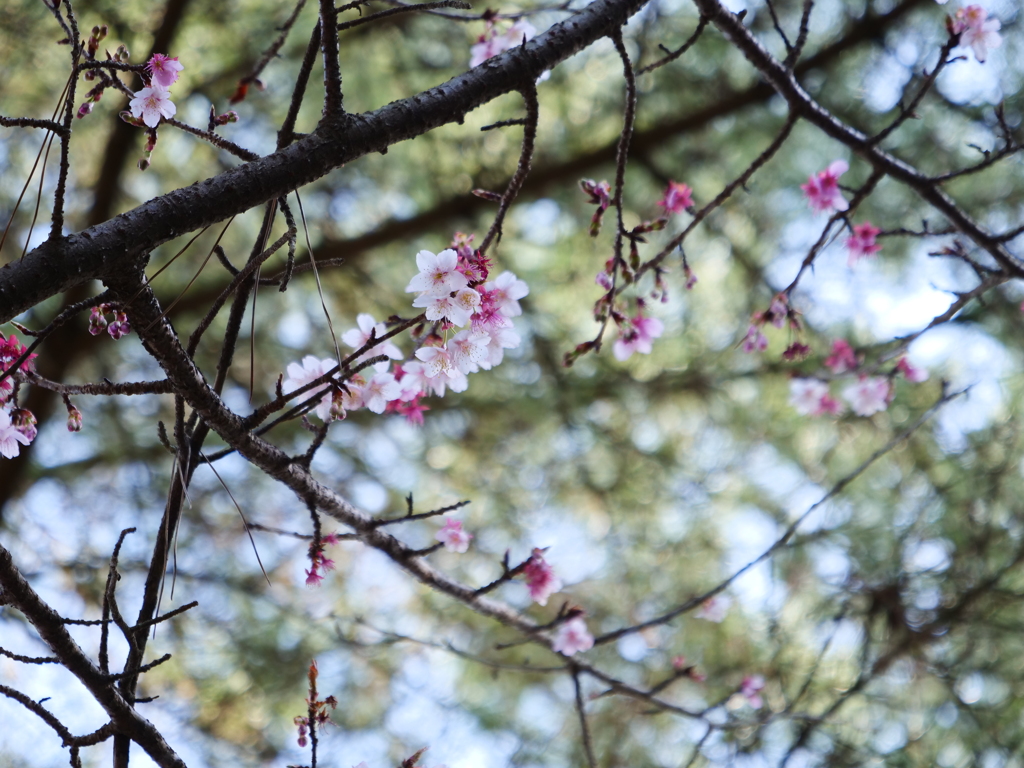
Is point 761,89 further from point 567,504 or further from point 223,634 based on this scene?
point 223,634

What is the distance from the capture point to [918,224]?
7.16 ft

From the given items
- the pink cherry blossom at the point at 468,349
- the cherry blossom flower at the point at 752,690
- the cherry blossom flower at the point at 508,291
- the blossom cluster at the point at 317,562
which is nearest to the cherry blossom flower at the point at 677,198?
the cherry blossom flower at the point at 508,291

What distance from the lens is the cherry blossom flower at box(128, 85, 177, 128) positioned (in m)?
0.83

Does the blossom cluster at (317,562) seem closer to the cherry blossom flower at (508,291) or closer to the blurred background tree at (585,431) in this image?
the cherry blossom flower at (508,291)

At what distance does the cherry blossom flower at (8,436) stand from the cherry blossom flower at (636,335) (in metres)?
0.84

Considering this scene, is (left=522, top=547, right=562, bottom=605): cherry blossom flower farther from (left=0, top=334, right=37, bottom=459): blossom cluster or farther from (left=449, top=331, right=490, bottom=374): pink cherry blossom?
(left=0, top=334, right=37, bottom=459): blossom cluster

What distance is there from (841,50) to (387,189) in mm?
1353

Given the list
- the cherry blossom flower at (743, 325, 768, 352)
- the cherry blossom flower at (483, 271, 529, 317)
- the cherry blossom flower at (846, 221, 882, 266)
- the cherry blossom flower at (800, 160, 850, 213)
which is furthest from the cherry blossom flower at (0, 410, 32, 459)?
the cherry blossom flower at (846, 221, 882, 266)

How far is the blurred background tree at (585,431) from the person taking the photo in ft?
6.84

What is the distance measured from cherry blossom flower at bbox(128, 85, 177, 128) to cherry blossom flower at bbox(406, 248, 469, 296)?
0.33 metres

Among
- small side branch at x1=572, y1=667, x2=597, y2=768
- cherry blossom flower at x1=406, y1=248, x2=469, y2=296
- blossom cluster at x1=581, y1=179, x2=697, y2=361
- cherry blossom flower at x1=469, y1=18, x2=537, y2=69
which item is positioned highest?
cherry blossom flower at x1=469, y1=18, x2=537, y2=69

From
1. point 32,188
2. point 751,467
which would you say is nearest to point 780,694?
point 751,467

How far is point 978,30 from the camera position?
4.25ft

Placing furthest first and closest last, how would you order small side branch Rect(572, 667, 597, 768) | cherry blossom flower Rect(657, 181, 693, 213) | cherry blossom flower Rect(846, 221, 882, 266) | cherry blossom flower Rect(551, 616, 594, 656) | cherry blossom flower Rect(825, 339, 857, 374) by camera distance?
cherry blossom flower Rect(825, 339, 857, 374) → cherry blossom flower Rect(846, 221, 882, 266) → cherry blossom flower Rect(551, 616, 594, 656) → cherry blossom flower Rect(657, 181, 693, 213) → small side branch Rect(572, 667, 597, 768)
